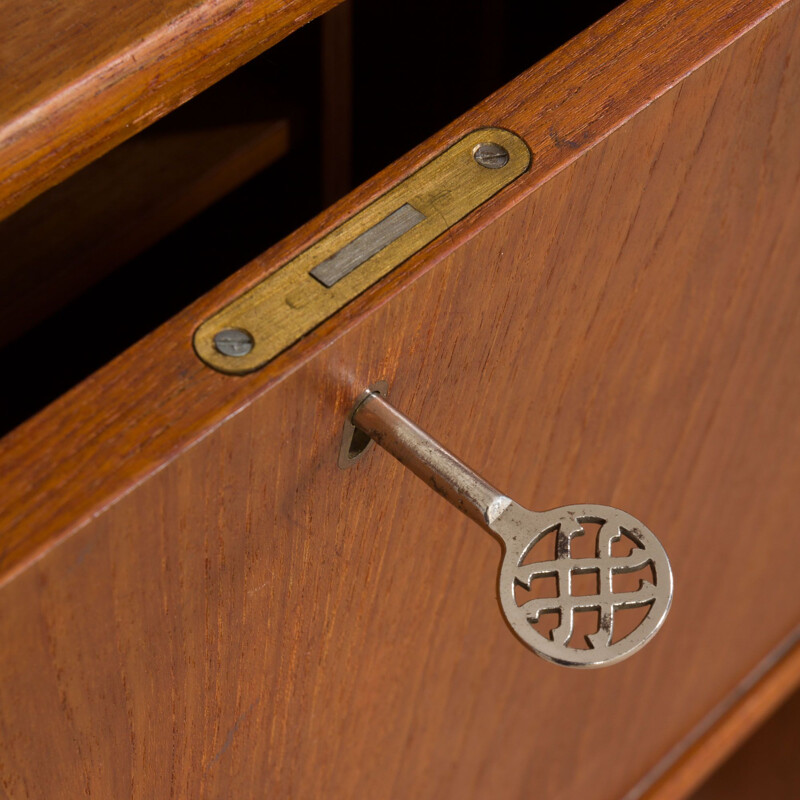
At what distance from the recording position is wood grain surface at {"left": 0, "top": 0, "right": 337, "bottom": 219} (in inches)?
12.0

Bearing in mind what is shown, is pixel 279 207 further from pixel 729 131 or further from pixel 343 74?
pixel 729 131

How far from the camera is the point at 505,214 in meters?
0.31

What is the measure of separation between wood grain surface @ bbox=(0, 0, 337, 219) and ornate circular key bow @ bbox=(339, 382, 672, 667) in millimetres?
98

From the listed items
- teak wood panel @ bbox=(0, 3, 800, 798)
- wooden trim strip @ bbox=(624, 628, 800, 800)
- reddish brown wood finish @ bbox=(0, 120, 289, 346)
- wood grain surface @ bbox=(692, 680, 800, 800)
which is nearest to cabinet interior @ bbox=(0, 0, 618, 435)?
reddish brown wood finish @ bbox=(0, 120, 289, 346)

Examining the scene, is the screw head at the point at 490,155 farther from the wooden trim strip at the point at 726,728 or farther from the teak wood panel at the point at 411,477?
the wooden trim strip at the point at 726,728

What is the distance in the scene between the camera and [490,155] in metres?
0.32

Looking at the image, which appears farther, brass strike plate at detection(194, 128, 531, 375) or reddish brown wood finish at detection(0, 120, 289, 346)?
reddish brown wood finish at detection(0, 120, 289, 346)

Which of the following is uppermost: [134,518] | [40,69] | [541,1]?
[541,1]

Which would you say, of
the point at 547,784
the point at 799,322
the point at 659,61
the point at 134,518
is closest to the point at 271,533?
the point at 134,518

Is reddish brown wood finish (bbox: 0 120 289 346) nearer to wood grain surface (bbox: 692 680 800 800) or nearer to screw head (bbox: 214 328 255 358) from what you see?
screw head (bbox: 214 328 255 358)

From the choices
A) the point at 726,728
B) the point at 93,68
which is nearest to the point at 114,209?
the point at 93,68

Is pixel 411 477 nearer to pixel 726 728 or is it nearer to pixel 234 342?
pixel 234 342

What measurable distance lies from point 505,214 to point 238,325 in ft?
0.25

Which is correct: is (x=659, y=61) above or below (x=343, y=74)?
below
